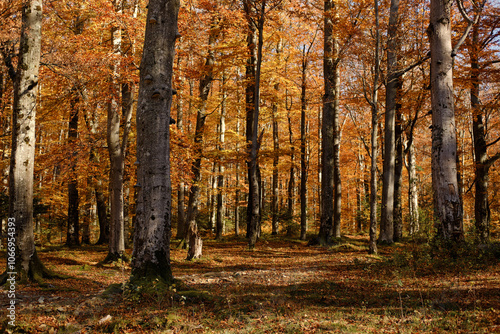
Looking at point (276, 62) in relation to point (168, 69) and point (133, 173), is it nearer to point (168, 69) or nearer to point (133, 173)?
point (133, 173)

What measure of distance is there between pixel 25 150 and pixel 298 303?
6864mm

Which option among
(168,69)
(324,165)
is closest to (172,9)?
(168,69)

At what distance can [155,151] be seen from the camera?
6207mm

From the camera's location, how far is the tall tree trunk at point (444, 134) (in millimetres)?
7945

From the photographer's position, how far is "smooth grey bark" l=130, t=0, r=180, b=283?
5.96m

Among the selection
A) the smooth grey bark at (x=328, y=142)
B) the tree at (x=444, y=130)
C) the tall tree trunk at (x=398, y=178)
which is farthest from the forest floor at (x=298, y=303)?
the tall tree trunk at (x=398, y=178)

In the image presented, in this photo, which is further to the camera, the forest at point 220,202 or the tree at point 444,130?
the tree at point 444,130

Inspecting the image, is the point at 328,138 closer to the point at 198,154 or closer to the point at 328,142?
the point at 328,142

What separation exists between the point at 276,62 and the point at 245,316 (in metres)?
17.2

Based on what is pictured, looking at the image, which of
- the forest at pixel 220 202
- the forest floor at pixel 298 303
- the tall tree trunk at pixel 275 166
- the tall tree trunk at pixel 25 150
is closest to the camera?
the forest floor at pixel 298 303

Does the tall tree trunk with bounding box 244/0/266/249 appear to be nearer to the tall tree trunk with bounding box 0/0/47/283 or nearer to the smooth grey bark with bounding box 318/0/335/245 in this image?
the smooth grey bark with bounding box 318/0/335/245

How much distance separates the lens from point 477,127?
14.6m

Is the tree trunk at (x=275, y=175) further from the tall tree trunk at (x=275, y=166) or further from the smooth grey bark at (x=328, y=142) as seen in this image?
the smooth grey bark at (x=328, y=142)

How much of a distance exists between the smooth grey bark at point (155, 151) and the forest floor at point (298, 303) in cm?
Result: 64
